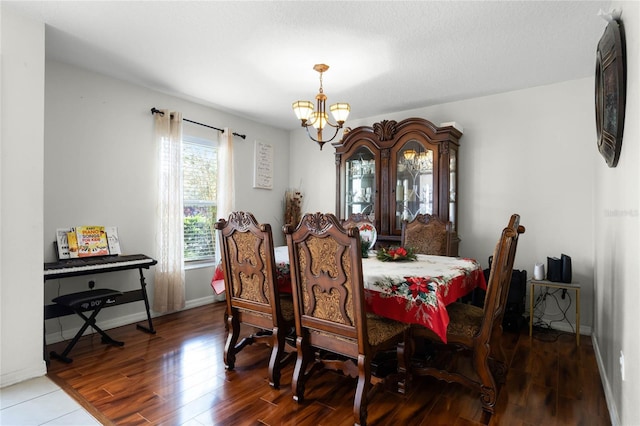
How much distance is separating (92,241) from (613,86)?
3.88 meters

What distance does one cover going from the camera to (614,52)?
1.53 m

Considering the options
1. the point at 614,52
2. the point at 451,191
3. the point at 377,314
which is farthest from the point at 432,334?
the point at 451,191

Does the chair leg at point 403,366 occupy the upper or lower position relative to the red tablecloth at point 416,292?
lower

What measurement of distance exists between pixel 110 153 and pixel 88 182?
356 mm

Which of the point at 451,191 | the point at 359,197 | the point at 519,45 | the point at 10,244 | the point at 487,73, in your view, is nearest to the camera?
the point at 10,244

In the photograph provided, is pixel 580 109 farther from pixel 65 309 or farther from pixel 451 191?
pixel 65 309

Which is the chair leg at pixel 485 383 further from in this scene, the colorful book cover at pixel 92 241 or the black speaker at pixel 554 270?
the colorful book cover at pixel 92 241

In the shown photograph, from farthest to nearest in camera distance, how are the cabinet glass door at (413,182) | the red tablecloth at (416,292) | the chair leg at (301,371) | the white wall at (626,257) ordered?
the cabinet glass door at (413,182), the chair leg at (301,371), the red tablecloth at (416,292), the white wall at (626,257)

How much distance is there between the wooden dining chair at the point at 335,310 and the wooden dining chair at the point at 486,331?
26 cm

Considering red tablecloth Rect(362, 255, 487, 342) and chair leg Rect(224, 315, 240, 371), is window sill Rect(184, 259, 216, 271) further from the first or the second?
red tablecloth Rect(362, 255, 487, 342)

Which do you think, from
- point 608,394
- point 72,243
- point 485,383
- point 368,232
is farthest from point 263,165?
point 608,394

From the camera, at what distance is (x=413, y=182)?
13.0 feet

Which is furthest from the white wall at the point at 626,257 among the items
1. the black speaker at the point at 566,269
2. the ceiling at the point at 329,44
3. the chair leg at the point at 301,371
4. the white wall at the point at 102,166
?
A: the white wall at the point at 102,166

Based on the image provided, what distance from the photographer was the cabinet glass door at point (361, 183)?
428 centimetres
